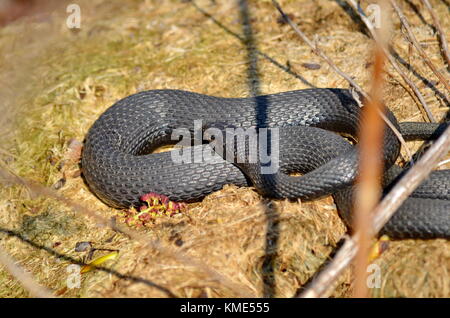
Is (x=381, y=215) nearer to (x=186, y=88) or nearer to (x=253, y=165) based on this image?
(x=253, y=165)

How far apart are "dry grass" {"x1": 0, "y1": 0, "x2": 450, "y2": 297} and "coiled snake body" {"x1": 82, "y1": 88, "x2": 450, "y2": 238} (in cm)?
23

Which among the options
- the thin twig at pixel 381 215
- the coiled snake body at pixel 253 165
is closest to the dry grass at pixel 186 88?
the coiled snake body at pixel 253 165

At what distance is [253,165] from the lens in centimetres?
557

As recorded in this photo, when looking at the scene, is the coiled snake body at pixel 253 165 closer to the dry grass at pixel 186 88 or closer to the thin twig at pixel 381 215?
the dry grass at pixel 186 88

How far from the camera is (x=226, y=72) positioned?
24.5 ft

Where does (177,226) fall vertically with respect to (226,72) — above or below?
below

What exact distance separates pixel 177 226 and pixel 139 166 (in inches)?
42.6

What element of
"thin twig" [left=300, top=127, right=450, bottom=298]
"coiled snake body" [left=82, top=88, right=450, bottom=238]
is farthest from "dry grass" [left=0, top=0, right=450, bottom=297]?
"thin twig" [left=300, top=127, right=450, bottom=298]

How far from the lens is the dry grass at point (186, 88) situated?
450 cm

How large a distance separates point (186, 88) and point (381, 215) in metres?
4.34

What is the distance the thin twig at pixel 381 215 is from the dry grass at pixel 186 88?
2.89ft

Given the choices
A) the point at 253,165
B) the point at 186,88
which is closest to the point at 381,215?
the point at 253,165
